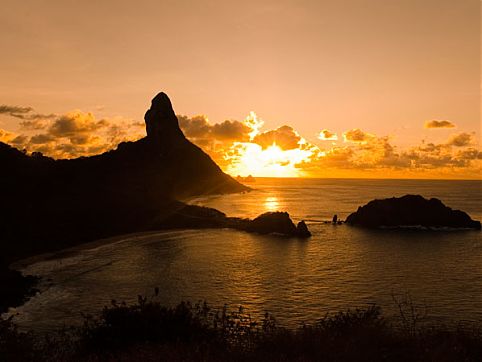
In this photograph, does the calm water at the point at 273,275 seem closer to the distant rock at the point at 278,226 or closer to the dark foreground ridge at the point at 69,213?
the distant rock at the point at 278,226

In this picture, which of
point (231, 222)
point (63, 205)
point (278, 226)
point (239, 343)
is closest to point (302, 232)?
point (278, 226)

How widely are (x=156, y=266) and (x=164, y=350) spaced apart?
4863cm

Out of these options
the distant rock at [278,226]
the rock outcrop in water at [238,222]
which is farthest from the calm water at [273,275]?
the rock outcrop in water at [238,222]

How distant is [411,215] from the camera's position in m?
106

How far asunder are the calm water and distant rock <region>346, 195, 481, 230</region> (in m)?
16.2

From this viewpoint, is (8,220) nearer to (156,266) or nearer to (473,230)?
(156,266)

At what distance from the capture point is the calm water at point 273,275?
3941cm

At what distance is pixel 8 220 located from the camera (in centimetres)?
8094

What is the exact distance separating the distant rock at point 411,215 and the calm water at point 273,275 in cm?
1620

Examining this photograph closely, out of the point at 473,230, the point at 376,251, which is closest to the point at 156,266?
the point at 376,251

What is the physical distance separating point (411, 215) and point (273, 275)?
66.5 m

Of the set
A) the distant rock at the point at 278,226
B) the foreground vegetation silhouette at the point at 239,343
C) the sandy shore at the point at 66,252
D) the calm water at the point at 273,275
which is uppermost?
the foreground vegetation silhouette at the point at 239,343

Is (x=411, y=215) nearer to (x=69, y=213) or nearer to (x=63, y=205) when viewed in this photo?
(x=69, y=213)

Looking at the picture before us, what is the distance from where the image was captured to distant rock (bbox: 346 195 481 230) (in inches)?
4085
